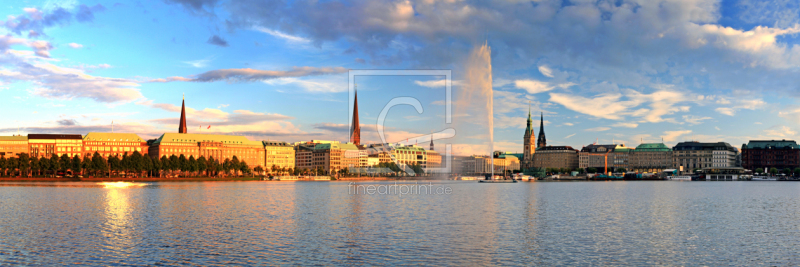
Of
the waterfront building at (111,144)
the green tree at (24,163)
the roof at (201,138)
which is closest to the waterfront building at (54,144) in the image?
the waterfront building at (111,144)

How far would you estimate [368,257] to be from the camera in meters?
22.7

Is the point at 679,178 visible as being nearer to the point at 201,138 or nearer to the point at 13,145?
the point at 201,138

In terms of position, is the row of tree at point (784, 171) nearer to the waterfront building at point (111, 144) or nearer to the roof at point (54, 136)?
the waterfront building at point (111, 144)

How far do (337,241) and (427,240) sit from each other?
12.9 feet

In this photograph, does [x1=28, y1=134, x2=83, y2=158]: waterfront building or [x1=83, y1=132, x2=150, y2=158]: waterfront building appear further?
[x1=83, y1=132, x2=150, y2=158]: waterfront building

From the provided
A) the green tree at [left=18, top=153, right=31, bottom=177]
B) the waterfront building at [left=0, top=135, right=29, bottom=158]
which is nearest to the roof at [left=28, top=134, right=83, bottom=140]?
the waterfront building at [left=0, top=135, right=29, bottom=158]

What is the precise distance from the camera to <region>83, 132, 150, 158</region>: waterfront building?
168750 mm

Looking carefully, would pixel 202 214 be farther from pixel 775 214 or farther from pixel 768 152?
pixel 768 152

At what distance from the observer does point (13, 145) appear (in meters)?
163

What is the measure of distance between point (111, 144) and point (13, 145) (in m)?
23.3

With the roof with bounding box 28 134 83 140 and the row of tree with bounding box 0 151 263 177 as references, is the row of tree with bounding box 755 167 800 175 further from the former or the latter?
the roof with bounding box 28 134 83 140

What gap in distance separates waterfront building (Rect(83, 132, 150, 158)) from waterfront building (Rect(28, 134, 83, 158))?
2190 mm

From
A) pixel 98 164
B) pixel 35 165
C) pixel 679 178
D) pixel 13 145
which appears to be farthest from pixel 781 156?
pixel 13 145

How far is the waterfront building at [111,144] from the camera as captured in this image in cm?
16875
